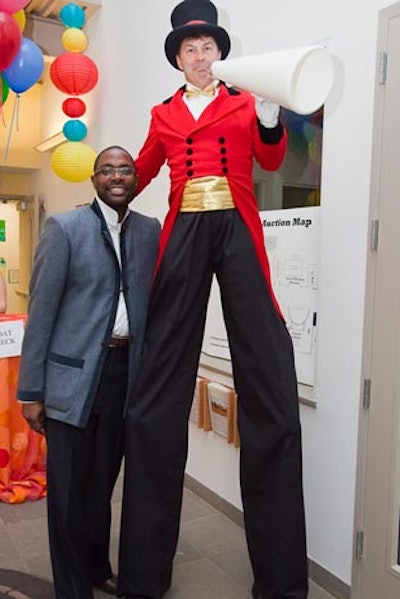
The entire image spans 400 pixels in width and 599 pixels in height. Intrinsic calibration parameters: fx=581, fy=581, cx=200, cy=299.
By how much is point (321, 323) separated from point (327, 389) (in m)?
0.24

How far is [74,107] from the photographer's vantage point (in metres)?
3.80

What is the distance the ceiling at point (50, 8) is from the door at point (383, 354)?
258 centimetres

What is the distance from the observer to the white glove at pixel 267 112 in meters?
1.57

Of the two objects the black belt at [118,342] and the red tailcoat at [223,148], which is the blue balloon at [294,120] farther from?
the black belt at [118,342]

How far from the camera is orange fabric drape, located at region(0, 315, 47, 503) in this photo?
2846 millimetres

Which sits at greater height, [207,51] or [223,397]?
[207,51]

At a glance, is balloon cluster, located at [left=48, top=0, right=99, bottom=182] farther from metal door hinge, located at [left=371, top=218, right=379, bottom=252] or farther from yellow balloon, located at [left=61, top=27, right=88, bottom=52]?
metal door hinge, located at [left=371, top=218, right=379, bottom=252]

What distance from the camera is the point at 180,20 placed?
5.84 feet

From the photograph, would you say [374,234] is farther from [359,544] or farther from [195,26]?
[359,544]

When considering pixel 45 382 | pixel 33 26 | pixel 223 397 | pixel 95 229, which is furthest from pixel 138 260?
pixel 33 26

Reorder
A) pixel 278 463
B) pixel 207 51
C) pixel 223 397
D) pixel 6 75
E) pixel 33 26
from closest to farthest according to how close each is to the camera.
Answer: pixel 207 51 → pixel 278 463 → pixel 223 397 → pixel 6 75 → pixel 33 26

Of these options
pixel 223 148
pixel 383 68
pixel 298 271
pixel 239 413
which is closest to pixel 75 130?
pixel 298 271

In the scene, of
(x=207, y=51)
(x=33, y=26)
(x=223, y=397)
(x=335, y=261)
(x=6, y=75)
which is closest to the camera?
(x=207, y=51)

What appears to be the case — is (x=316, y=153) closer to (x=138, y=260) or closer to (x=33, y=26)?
(x=138, y=260)
